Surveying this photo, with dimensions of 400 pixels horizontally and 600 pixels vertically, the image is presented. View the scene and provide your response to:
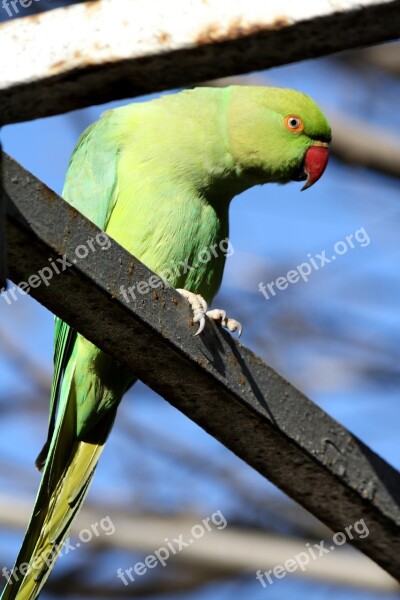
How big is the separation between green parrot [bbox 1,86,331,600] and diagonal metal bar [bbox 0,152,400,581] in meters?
1.04

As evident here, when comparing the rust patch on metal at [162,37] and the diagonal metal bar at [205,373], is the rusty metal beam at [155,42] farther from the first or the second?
the diagonal metal bar at [205,373]

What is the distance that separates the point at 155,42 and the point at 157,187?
2181 millimetres

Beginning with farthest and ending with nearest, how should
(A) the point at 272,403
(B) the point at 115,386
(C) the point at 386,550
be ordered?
(B) the point at 115,386
(C) the point at 386,550
(A) the point at 272,403

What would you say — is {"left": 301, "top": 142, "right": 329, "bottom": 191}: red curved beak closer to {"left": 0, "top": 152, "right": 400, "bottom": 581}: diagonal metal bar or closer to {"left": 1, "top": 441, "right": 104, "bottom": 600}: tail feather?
{"left": 1, "top": 441, "right": 104, "bottom": 600}: tail feather

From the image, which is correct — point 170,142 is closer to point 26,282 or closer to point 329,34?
point 26,282

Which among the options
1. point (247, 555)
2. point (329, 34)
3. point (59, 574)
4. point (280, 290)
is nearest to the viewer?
point (329, 34)

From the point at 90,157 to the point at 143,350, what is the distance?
184cm

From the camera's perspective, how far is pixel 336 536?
9.53 ft

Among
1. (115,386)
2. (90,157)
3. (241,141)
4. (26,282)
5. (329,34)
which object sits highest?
(241,141)

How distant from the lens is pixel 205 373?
2297mm

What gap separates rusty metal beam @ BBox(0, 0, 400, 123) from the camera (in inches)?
57.9

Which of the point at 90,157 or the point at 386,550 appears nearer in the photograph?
the point at 386,550

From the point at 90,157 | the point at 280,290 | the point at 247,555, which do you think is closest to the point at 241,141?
the point at 90,157

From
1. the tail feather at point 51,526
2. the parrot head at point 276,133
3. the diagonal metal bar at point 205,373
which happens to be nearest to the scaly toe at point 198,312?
the diagonal metal bar at point 205,373
